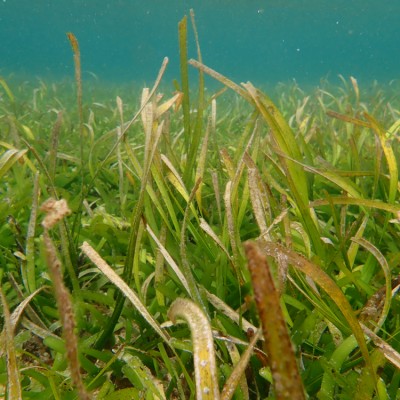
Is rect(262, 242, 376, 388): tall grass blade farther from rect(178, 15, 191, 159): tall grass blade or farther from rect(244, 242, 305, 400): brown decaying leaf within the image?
rect(178, 15, 191, 159): tall grass blade

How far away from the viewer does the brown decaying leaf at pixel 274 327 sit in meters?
0.27

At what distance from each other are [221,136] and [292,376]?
2631mm

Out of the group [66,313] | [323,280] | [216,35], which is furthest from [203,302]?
[216,35]

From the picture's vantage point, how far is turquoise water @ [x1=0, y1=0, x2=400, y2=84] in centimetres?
4631

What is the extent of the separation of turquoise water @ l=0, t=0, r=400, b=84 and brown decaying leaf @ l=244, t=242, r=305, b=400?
4441cm

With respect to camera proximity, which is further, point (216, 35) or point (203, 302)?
point (216, 35)

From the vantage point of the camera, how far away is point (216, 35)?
6981 cm

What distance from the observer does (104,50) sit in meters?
72.4

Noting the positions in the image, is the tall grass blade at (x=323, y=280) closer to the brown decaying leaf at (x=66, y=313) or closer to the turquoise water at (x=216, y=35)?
the brown decaying leaf at (x=66, y=313)

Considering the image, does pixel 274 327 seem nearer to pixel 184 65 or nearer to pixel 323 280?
pixel 323 280

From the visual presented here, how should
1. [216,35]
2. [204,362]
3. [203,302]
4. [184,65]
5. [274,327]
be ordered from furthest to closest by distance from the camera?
[216,35] < [184,65] < [203,302] < [204,362] < [274,327]

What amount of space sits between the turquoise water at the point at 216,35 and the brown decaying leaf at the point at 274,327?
44.4 meters

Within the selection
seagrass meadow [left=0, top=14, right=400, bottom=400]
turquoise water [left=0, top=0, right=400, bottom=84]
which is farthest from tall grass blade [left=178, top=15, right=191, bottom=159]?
turquoise water [left=0, top=0, right=400, bottom=84]

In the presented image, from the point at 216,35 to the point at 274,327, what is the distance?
242 ft
